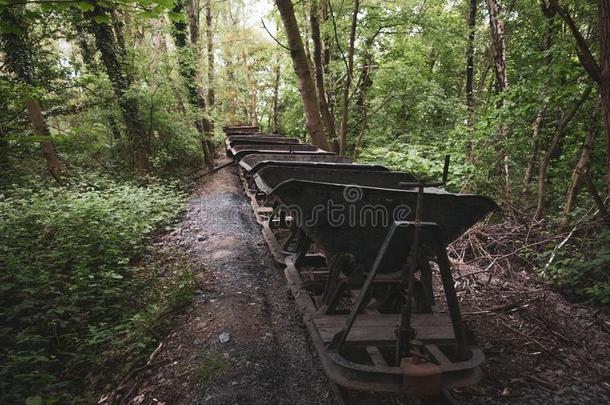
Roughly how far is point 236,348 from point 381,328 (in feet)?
4.33

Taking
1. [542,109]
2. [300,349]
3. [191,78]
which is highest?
[191,78]

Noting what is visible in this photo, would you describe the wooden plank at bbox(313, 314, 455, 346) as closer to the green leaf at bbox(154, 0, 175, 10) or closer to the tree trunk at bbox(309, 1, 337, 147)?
the green leaf at bbox(154, 0, 175, 10)

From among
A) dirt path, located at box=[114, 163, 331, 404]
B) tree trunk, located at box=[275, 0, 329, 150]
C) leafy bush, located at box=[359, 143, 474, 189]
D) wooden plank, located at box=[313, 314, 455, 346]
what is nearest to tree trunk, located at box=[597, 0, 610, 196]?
wooden plank, located at box=[313, 314, 455, 346]

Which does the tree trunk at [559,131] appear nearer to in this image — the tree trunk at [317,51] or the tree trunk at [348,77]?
the tree trunk at [348,77]

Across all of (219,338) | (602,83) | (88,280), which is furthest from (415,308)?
(88,280)

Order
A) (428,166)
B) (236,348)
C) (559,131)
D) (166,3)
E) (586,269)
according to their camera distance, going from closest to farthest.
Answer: (166,3), (236,348), (586,269), (559,131), (428,166)

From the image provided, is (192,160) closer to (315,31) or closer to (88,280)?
(315,31)

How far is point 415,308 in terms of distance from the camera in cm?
320

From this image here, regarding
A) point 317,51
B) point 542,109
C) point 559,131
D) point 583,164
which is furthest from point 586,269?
point 317,51

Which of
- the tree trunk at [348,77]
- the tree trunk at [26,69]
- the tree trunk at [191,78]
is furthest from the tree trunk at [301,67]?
the tree trunk at [26,69]

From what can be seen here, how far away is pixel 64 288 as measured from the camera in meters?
4.04

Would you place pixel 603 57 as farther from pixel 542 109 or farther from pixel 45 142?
pixel 45 142

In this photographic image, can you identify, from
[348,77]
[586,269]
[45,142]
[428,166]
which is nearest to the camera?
[586,269]

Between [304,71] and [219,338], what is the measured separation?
605cm
